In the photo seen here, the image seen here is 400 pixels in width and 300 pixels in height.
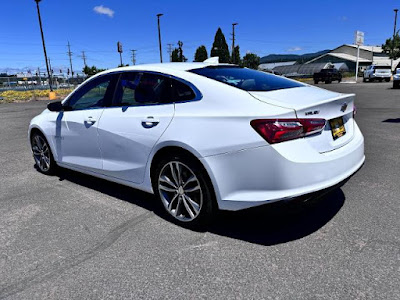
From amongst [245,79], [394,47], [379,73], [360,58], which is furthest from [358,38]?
[360,58]

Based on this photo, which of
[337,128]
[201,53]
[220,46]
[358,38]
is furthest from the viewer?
[201,53]

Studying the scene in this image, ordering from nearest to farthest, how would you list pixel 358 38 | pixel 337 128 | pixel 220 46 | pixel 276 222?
pixel 337 128 < pixel 276 222 < pixel 358 38 < pixel 220 46

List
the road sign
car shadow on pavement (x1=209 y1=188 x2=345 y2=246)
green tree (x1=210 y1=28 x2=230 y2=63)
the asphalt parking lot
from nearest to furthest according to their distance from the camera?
the asphalt parking lot
car shadow on pavement (x1=209 y1=188 x2=345 y2=246)
the road sign
green tree (x1=210 y1=28 x2=230 y2=63)

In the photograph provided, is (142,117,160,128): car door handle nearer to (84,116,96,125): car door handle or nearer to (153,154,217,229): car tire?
(153,154,217,229): car tire

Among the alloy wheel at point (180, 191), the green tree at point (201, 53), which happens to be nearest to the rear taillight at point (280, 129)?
the alloy wheel at point (180, 191)

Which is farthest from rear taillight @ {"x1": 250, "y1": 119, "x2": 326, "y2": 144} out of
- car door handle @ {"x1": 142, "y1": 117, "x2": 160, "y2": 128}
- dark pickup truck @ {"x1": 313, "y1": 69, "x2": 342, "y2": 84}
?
dark pickup truck @ {"x1": 313, "y1": 69, "x2": 342, "y2": 84}

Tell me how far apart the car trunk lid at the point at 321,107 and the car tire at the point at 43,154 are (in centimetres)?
338

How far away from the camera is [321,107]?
2795 millimetres

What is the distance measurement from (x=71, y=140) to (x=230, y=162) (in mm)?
2466

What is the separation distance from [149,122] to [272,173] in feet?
4.30

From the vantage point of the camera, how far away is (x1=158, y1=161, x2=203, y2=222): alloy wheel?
3.08m

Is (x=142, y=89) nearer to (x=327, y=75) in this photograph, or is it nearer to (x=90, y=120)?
(x=90, y=120)

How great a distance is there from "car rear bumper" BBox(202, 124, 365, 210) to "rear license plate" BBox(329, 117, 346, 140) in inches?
6.6

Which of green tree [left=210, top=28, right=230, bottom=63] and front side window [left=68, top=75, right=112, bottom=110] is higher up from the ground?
green tree [left=210, top=28, right=230, bottom=63]
